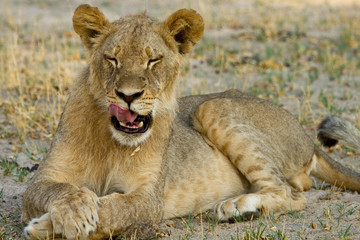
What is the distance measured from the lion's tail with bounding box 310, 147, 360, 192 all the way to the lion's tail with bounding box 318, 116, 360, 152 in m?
0.16

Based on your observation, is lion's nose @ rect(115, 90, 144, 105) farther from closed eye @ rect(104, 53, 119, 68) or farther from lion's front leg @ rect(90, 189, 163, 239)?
lion's front leg @ rect(90, 189, 163, 239)

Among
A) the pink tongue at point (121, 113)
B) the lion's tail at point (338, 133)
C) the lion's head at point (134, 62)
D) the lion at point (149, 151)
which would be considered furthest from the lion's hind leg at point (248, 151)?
the pink tongue at point (121, 113)

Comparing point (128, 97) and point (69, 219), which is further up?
point (128, 97)

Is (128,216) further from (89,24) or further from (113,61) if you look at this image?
(89,24)

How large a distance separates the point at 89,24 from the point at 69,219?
1.55 meters

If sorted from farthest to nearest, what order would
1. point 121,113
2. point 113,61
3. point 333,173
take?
point 333,173, point 113,61, point 121,113

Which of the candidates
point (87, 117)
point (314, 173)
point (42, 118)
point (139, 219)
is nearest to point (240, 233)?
point (139, 219)

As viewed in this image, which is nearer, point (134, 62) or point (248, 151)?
point (134, 62)

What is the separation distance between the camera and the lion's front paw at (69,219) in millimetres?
3650

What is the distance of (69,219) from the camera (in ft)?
12.0

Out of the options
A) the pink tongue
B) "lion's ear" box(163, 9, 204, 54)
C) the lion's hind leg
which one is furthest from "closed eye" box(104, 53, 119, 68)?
the lion's hind leg

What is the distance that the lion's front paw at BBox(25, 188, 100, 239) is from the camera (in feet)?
12.0

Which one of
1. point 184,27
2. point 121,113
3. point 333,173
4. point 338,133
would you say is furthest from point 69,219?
point 338,133

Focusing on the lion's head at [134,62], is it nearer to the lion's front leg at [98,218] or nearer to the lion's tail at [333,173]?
the lion's front leg at [98,218]
